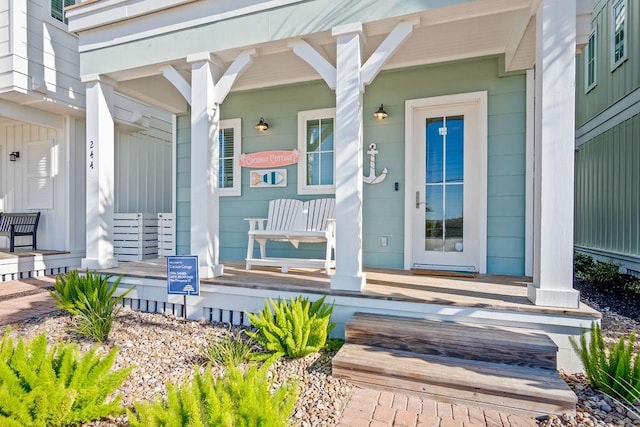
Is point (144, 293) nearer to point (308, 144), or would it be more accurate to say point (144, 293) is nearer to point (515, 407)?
point (308, 144)

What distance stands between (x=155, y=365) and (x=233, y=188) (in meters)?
2.81

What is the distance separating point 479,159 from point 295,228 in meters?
2.21

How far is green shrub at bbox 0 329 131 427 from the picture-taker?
1574 mm

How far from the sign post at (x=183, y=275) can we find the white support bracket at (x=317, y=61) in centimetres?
190

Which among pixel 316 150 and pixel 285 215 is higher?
pixel 316 150

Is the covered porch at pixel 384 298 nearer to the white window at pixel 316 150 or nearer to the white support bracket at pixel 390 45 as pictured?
the white window at pixel 316 150

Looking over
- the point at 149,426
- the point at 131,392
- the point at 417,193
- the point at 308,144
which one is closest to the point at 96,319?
the point at 131,392

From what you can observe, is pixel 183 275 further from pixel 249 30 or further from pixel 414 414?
pixel 249 30

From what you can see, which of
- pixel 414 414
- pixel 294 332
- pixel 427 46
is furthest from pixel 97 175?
pixel 414 414

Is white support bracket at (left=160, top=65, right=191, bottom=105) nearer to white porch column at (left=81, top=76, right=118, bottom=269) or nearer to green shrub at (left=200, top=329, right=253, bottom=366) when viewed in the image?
white porch column at (left=81, top=76, right=118, bottom=269)

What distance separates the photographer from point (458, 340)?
90.9 inches

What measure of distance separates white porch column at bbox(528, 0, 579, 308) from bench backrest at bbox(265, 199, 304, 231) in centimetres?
257

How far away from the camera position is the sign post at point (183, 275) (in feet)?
9.98

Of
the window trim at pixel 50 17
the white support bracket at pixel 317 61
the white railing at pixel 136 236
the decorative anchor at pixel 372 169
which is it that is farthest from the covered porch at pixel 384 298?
the window trim at pixel 50 17
